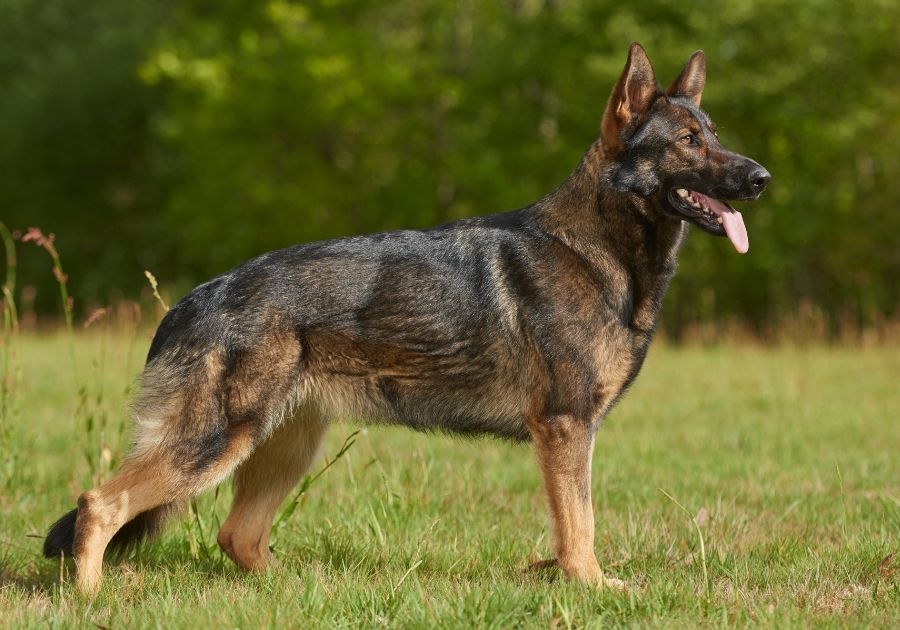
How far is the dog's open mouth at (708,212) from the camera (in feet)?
15.0

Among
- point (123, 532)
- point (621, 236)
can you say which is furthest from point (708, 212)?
point (123, 532)

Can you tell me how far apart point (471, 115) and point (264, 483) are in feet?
71.9

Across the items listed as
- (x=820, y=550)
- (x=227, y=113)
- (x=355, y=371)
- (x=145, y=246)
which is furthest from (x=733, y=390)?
(x=145, y=246)

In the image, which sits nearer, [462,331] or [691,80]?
[462,331]

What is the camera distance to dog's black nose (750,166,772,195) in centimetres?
450

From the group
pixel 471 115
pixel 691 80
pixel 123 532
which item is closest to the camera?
pixel 123 532

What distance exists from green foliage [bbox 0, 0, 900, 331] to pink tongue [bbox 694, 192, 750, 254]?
52.6 ft

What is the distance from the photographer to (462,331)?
4629 millimetres

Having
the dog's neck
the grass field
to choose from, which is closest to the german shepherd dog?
the dog's neck

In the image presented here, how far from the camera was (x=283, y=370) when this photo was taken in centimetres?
441

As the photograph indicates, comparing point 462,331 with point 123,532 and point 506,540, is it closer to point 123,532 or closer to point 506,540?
point 506,540

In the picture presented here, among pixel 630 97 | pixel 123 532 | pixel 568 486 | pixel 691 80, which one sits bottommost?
pixel 123 532

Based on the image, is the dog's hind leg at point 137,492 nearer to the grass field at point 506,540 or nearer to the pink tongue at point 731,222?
the grass field at point 506,540

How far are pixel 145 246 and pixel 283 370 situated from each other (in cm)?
2878
